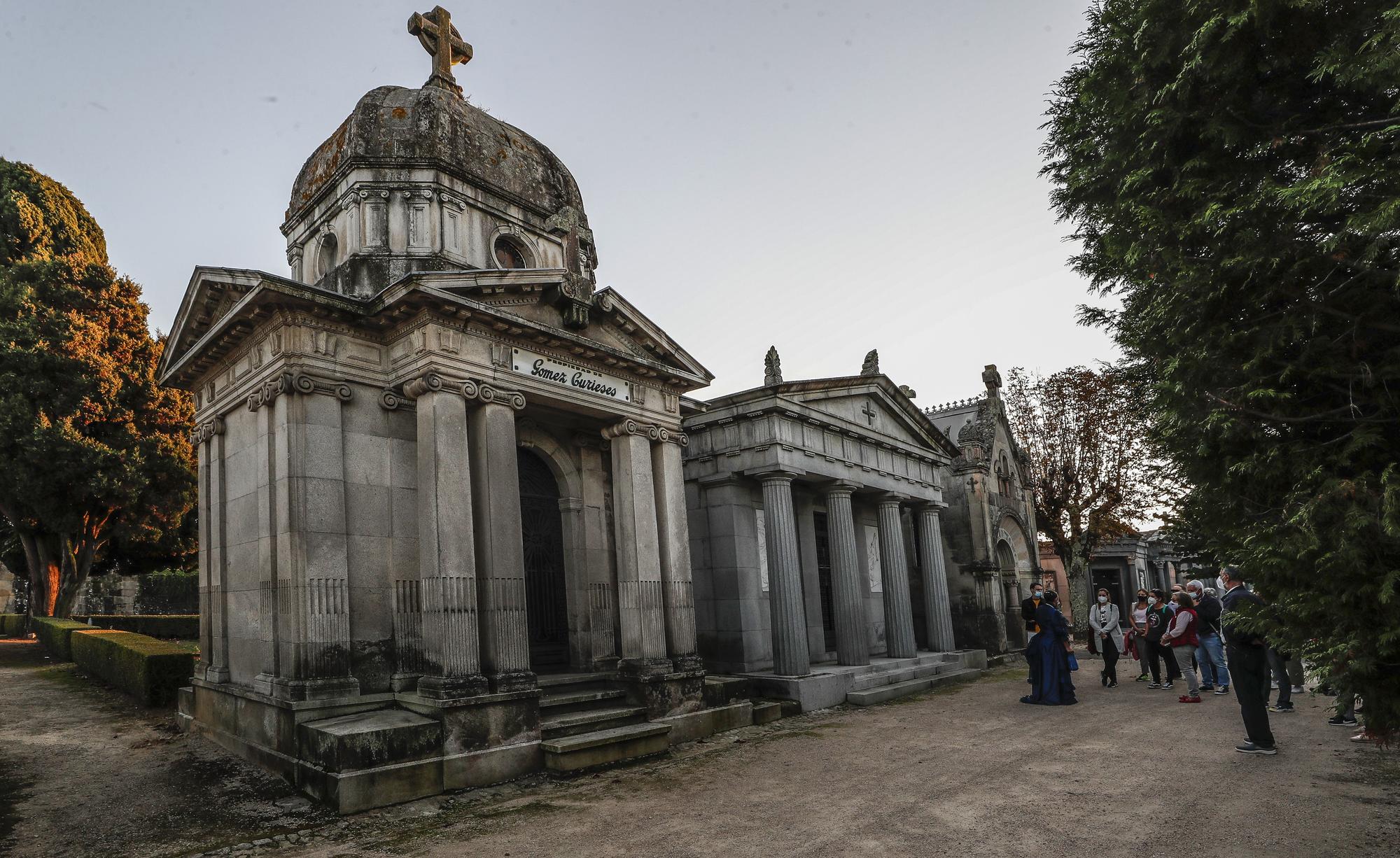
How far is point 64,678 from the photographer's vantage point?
1551cm

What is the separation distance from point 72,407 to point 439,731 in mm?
18166

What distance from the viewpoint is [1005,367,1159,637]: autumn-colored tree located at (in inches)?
1038

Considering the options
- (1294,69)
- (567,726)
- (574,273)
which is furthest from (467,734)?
(1294,69)

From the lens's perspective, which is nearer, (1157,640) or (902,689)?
(1157,640)

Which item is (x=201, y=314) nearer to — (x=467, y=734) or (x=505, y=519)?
(x=505, y=519)

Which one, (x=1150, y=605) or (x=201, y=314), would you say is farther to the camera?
(x=1150, y=605)

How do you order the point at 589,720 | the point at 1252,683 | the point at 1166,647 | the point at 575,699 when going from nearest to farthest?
the point at 1252,683 → the point at 589,720 → the point at 575,699 → the point at 1166,647

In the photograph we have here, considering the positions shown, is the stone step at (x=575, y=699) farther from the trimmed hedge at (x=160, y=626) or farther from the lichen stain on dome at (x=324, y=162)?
the trimmed hedge at (x=160, y=626)

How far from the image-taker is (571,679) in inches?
437

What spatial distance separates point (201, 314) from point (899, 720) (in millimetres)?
11843

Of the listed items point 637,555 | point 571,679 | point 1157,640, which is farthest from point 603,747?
point 1157,640

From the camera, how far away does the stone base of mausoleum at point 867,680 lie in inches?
526

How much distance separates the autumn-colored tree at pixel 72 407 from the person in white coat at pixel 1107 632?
76.5 ft

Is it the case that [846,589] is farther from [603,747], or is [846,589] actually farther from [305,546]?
[305,546]
